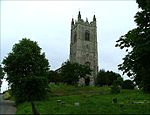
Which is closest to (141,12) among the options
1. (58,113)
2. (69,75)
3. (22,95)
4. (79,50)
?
(58,113)

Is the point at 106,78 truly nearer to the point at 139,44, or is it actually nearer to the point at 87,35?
the point at 87,35

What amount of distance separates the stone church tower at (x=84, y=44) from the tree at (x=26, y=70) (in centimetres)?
8047

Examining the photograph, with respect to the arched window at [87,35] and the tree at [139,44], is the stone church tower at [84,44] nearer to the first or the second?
the arched window at [87,35]

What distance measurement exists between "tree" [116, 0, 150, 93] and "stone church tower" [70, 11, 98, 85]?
10721cm

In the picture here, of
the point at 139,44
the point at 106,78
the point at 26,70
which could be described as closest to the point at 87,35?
the point at 106,78

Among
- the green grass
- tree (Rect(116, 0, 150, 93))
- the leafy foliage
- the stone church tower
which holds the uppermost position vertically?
the stone church tower

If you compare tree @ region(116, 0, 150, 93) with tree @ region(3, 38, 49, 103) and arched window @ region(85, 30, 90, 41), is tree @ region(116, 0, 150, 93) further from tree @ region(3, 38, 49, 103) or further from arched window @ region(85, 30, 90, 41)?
arched window @ region(85, 30, 90, 41)

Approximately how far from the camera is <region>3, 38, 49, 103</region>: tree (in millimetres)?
51338

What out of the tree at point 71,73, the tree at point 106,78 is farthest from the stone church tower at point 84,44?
the tree at point 71,73

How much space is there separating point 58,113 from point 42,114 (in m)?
1.56

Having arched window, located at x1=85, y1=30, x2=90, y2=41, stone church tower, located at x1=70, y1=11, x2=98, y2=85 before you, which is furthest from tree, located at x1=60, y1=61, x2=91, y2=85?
arched window, located at x1=85, y1=30, x2=90, y2=41

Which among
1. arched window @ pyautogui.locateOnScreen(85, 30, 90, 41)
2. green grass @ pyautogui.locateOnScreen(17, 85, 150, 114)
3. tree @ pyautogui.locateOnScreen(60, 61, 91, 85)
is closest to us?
green grass @ pyautogui.locateOnScreen(17, 85, 150, 114)

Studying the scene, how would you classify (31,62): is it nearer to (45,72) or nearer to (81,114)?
(45,72)

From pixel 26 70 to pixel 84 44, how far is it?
305 ft
